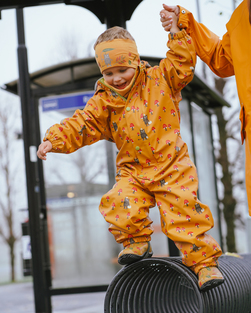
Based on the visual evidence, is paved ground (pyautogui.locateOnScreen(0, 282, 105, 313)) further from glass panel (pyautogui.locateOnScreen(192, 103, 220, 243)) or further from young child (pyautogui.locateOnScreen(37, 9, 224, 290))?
young child (pyautogui.locateOnScreen(37, 9, 224, 290))

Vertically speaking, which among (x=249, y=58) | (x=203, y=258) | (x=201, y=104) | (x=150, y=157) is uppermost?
(x=201, y=104)

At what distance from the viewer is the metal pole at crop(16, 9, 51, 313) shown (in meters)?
5.35

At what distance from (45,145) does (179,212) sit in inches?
36.1

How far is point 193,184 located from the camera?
2.79 meters

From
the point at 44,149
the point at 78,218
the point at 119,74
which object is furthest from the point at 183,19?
the point at 78,218

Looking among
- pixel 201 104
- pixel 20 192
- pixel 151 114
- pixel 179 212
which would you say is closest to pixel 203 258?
pixel 179 212

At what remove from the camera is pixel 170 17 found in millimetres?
2789

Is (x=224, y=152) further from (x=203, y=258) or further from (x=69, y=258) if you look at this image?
(x=203, y=258)

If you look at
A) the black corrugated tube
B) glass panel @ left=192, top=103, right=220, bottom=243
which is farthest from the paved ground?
the black corrugated tube

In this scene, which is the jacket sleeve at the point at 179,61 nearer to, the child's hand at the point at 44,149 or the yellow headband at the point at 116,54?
the yellow headband at the point at 116,54

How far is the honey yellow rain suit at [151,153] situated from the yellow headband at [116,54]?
0.37ft

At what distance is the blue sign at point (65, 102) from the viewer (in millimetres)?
6562

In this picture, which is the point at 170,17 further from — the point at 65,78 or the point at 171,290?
the point at 65,78

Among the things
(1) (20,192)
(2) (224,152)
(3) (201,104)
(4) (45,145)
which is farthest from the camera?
(1) (20,192)
